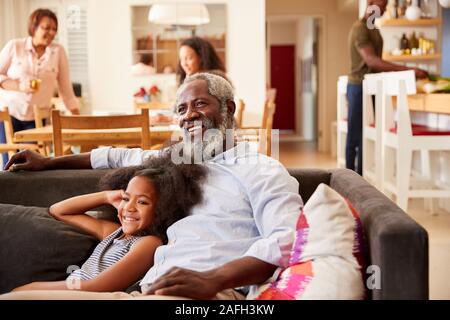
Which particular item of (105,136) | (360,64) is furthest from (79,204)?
(360,64)

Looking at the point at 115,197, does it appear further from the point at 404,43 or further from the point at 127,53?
the point at 127,53

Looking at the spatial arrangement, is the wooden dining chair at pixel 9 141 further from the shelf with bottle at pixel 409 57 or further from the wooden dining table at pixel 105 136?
the shelf with bottle at pixel 409 57

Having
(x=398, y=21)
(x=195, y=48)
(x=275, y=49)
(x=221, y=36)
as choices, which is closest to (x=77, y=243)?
(x=195, y=48)

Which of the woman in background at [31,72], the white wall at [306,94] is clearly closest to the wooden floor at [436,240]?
the woman in background at [31,72]

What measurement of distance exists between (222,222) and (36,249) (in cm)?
63

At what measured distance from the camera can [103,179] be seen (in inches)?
82.9

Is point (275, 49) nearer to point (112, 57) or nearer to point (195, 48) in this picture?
point (112, 57)

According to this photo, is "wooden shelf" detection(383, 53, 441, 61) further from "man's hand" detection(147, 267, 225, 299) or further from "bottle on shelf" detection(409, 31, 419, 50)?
"man's hand" detection(147, 267, 225, 299)

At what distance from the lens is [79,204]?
2068mm

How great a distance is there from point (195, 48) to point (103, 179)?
66.6 inches

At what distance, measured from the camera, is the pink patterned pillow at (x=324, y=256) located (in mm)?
1404

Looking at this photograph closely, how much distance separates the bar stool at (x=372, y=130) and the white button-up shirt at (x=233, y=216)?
2749mm

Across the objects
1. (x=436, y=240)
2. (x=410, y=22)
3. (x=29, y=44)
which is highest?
(x=410, y=22)

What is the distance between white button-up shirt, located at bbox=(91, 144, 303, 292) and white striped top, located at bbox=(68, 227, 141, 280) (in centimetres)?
14
